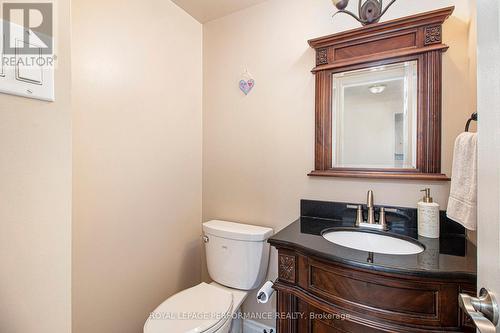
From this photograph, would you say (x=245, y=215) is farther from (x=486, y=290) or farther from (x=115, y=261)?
(x=486, y=290)

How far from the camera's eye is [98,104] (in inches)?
47.4

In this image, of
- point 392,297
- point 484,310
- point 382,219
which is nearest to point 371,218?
point 382,219

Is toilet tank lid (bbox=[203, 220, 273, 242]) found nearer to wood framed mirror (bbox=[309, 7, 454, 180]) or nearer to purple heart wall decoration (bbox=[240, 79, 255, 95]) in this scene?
wood framed mirror (bbox=[309, 7, 454, 180])

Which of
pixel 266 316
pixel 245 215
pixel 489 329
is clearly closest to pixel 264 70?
pixel 245 215

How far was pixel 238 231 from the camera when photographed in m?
1.50

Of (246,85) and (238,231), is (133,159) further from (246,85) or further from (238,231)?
(246,85)

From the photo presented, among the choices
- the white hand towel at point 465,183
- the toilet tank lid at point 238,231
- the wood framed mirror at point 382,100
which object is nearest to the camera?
the white hand towel at point 465,183

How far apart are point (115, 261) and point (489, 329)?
4.81 feet

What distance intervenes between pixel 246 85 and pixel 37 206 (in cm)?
143

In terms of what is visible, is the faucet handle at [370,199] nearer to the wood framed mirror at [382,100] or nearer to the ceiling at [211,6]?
the wood framed mirror at [382,100]

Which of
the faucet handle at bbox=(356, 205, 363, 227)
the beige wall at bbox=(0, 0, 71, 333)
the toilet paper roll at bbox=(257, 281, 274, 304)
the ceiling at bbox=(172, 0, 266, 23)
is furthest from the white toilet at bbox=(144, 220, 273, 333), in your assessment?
the ceiling at bbox=(172, 0, 266, 23)

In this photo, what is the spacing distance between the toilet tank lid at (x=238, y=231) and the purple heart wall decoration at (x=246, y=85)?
36.8 inches

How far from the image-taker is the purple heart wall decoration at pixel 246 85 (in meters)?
1.68

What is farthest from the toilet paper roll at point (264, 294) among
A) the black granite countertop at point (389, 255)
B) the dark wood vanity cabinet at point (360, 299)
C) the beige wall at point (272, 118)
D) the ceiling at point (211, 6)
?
the ceiling at point (211, 6)
